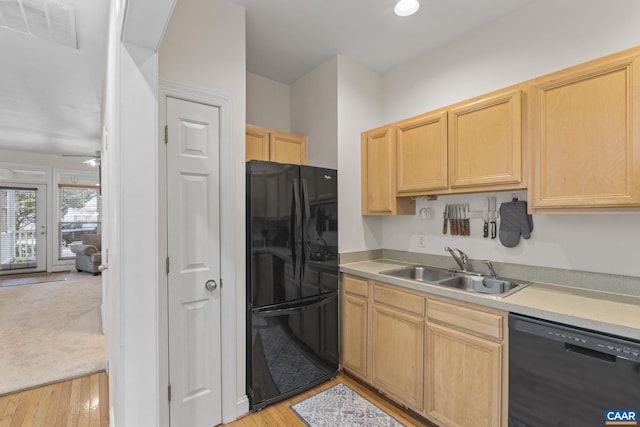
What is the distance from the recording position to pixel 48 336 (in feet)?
10.9

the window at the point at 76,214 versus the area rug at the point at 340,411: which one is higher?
the window at the point at 76,214

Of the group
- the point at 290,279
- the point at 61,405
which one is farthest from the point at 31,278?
the point at 290,279

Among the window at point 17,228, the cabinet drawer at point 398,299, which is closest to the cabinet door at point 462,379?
the cabinet drawer at point 398,299

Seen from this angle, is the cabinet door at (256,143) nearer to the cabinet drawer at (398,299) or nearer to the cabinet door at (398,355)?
the cabinet drawer at (398,299)

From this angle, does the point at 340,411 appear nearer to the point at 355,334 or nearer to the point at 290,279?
the point at 355,334

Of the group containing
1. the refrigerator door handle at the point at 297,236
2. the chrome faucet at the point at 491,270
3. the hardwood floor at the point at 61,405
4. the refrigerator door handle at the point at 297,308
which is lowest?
the hardwood floor at the point at 61,405

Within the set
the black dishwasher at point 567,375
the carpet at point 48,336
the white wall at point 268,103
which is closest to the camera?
the black dishwasher at point 567,375

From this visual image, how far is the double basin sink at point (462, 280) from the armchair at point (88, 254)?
644cm

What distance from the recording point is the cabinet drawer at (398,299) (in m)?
2.05

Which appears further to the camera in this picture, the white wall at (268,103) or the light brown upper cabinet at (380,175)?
the white wall at (268,103)

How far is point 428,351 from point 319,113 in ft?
7.29

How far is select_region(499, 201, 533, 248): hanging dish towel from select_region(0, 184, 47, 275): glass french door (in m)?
8.69

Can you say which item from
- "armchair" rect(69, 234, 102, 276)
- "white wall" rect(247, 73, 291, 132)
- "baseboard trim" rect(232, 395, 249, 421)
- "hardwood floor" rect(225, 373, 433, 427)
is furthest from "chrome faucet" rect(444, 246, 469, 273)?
"armchair" rect(69, 234, 102, 276)

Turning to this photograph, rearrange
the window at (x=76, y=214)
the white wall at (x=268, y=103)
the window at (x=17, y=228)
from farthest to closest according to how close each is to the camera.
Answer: the window at (x=76, y=214) → the window at (x=17, y=228) → the white wall at (x=268, y=103)
